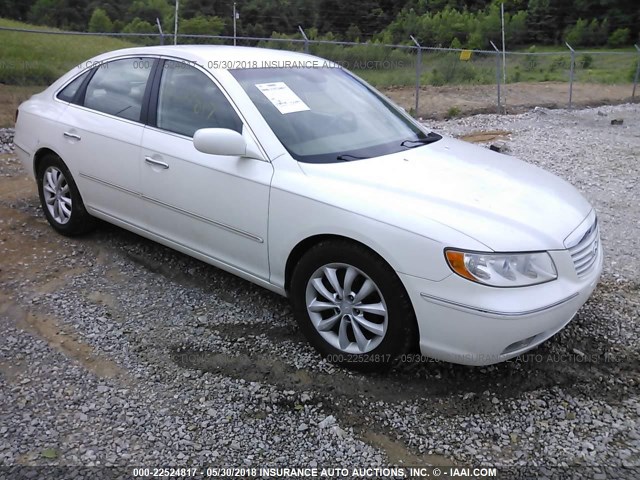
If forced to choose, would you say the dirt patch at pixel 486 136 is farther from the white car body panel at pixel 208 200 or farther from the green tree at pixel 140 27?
the green tree at pixel 140 27

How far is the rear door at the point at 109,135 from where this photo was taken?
13.8 ft

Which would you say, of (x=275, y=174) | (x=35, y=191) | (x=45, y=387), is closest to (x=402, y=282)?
(x=275, y=174)

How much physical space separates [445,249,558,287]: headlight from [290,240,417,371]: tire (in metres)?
0.33

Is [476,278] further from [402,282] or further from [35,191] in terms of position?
[35,191]

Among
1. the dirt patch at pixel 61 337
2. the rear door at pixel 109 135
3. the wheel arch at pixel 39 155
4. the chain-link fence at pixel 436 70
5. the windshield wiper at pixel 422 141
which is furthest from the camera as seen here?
the chain-link fence at pixel 436 70

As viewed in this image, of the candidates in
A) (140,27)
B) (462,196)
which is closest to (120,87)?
(462,196)

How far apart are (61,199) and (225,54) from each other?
75.9 inches

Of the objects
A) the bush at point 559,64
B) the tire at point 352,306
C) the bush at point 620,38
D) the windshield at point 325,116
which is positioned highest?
the bush at point 620,38

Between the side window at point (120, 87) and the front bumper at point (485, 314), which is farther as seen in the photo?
the side window at point (120, 87)

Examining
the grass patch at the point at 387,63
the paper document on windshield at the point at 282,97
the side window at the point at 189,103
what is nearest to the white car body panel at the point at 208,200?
the side window at the point at 189,103

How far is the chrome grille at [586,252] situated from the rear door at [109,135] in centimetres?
280

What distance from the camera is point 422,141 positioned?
161 inches

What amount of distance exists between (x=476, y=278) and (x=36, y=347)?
8.31 ft

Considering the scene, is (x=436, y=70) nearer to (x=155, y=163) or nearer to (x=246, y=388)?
(x=155, y=163)
